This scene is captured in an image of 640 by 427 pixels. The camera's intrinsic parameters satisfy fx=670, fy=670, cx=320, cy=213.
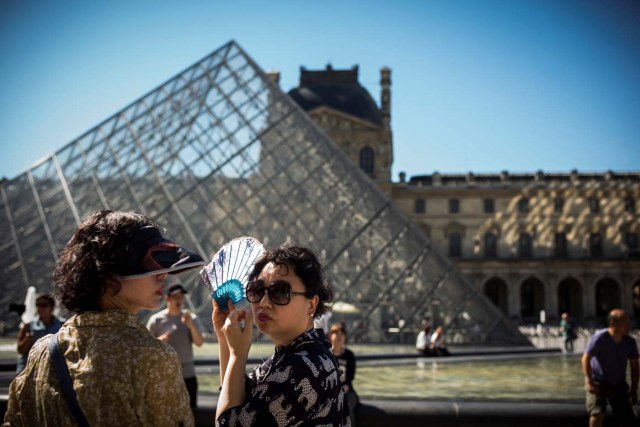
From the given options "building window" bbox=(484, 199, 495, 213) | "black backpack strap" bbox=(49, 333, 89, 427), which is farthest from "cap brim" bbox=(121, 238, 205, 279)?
"building window" bbox=(484, 199, 495, 213)

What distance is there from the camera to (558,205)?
50.4m

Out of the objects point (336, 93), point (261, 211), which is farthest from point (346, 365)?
point (336, 93)

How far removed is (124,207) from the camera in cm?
1505

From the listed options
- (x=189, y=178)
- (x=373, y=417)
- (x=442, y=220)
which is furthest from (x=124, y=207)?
(x=442, y=220)

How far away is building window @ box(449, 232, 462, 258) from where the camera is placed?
50719 millimetres

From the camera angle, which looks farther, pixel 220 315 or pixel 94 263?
pixel 220 315

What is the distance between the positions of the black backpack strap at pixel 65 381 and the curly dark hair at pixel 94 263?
5.0 inches

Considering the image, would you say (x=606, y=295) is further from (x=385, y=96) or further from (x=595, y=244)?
(x=385, y=96)

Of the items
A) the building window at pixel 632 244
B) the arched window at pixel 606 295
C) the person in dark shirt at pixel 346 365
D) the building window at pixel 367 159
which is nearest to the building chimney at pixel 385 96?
the building window at pixel 367 159

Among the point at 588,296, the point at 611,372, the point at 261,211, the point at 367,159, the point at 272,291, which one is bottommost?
the point at 588,296

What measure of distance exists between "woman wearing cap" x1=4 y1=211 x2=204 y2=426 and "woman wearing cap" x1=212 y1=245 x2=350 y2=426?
148 millimetres

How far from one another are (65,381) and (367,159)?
47540mm

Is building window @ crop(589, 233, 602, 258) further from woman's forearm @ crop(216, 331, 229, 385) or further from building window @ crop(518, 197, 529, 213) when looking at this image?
woman's forearm @ crop(216, 331, 229, 385)

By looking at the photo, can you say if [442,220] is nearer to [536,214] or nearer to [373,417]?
[536,214]
